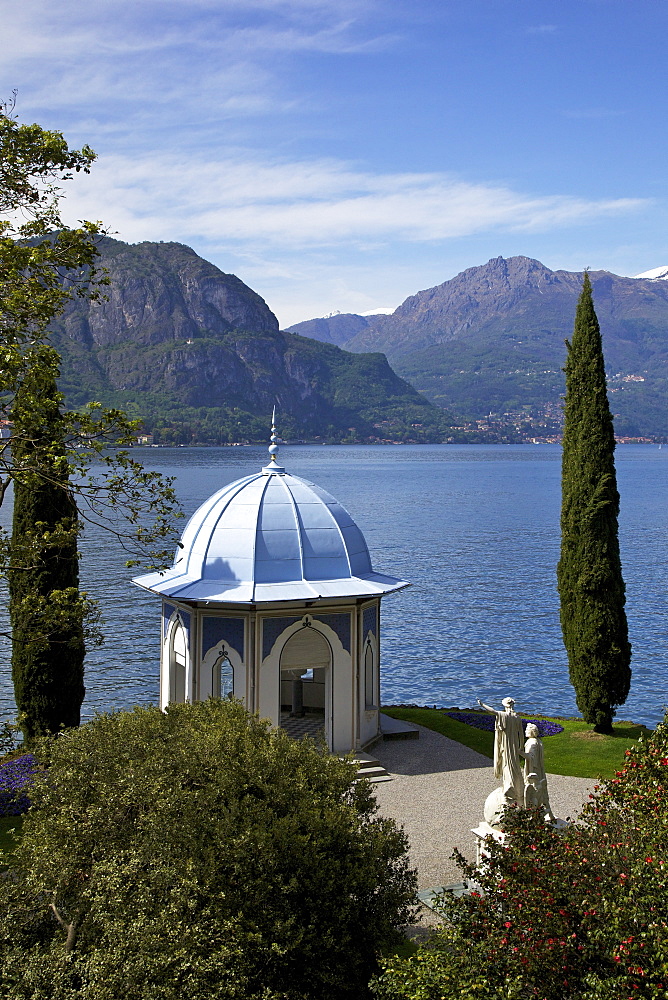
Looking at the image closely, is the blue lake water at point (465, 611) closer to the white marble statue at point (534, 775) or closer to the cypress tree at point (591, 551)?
the cypress tree at point (591, 551)

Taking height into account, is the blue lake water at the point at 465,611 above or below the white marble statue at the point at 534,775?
below

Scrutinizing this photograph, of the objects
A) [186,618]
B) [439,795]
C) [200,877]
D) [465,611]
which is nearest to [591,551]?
[439,795]

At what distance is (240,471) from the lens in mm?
150000

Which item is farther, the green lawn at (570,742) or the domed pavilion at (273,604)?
the green lawn at (570,742)

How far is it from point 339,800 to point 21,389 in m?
6.70

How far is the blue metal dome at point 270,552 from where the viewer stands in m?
20.5

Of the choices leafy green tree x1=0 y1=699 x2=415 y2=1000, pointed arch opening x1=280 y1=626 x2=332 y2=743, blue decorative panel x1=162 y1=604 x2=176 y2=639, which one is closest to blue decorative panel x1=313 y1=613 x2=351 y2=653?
pointed arch opening x1=280 y1=626 x2=332 y2=743

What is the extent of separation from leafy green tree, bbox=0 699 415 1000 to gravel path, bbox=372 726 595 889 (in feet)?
14.8

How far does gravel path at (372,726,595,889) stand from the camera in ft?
53.5

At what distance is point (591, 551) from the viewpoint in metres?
25.1

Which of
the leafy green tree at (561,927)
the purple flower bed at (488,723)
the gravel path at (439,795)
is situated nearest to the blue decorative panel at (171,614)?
the gravel path at (439,795)

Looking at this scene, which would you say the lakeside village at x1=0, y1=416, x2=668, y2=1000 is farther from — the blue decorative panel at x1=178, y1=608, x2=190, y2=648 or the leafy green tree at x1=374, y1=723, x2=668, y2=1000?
the blue decorative panel at x1=178, y1=608, x2=190, y2=648

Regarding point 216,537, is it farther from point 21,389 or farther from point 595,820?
point 595,820

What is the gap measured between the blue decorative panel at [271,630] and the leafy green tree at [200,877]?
8.22 m
